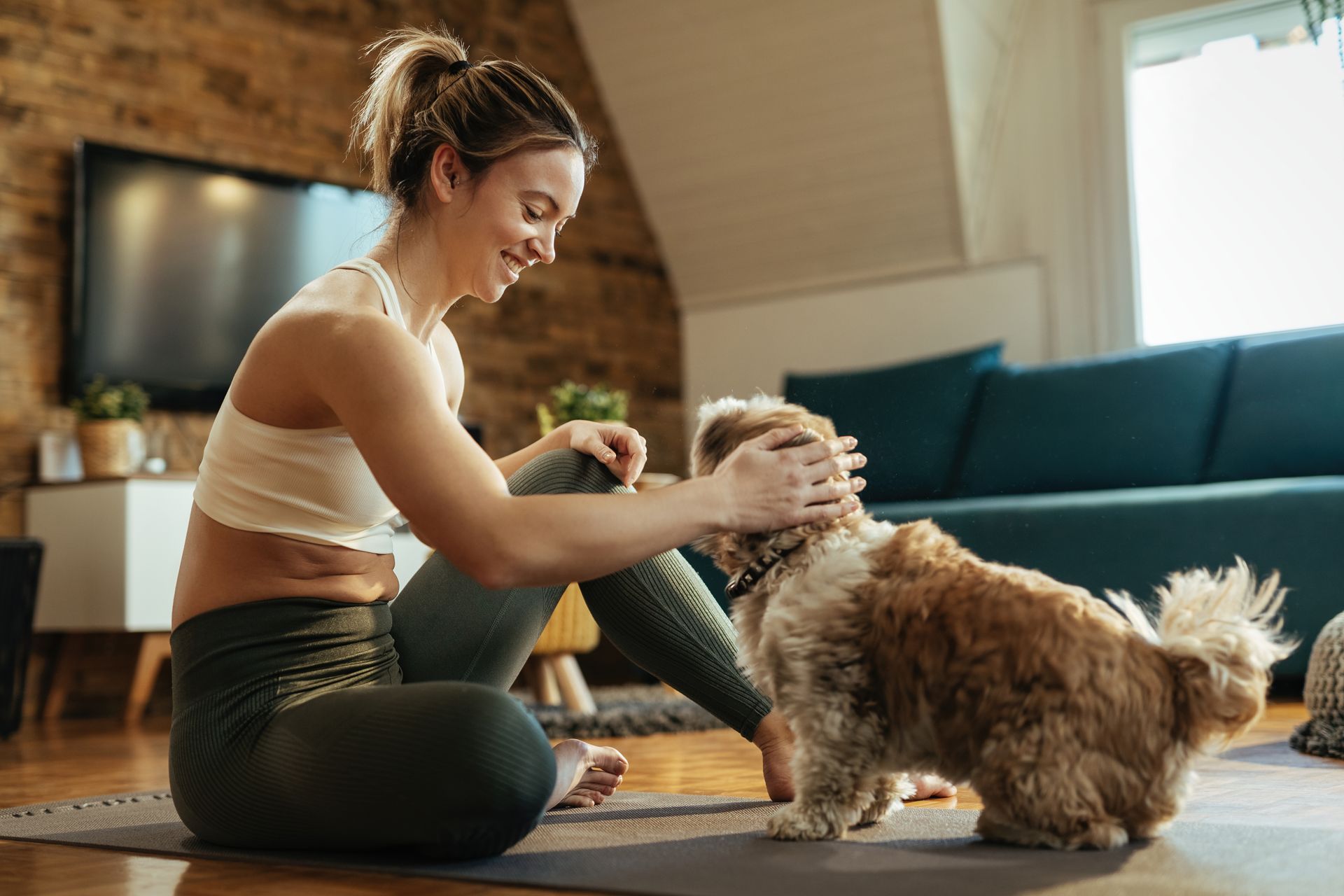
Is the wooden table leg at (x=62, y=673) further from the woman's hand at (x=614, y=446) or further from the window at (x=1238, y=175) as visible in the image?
the window at (x=1238, y=175)

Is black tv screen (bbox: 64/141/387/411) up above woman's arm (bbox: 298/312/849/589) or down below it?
above

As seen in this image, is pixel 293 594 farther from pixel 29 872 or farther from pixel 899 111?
pixel 899 111

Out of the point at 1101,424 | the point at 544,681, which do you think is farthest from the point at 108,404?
the point at 1101,424

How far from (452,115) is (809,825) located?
2.99 feet

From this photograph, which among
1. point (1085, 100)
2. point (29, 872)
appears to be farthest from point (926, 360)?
point (29, 872)

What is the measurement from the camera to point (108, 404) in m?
4.04

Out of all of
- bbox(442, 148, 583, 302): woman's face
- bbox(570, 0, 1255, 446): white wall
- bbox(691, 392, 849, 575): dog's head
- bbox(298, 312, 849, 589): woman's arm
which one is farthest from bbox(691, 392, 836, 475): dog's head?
bbox(570, 0, 1255, 446): white wall

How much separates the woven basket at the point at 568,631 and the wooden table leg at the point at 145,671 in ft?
4.06

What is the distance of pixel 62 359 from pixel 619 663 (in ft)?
8.12

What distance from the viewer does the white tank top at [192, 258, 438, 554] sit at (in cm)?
147

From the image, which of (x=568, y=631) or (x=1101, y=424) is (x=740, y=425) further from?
(x=1101, y=424)

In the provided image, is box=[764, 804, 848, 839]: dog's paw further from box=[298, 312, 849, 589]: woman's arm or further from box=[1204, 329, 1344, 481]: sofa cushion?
box=[1204, 329, 1344, 481]: sofa cushion

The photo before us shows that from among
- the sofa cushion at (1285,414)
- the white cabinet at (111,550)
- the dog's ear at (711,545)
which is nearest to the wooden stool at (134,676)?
the white cabinet at (111,550)

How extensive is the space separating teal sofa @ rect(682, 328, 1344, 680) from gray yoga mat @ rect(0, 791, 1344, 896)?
2096 mm
